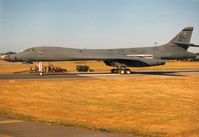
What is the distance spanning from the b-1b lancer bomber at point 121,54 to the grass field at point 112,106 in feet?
52.2

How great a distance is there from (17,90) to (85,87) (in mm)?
5123

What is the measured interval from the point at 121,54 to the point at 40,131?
122 feet

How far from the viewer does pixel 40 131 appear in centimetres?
1187

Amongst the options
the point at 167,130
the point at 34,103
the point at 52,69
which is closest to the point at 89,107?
the point at 34,103

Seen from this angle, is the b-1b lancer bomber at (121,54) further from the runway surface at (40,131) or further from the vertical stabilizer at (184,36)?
the runway surface at (40,131)

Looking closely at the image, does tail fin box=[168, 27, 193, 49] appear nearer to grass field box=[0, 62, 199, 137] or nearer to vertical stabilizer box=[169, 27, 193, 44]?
vertical stabilizer box=[169, 27, 193, 44]

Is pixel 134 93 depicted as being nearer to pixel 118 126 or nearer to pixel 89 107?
pixel 89 107

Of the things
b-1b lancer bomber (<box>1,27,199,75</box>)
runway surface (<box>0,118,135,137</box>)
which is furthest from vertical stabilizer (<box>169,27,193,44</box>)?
runway surface (<box>0,118,135,137</box>)

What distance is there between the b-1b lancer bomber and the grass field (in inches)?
627

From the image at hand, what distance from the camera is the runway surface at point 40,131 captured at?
37.2 feet

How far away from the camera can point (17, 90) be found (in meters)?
24.9

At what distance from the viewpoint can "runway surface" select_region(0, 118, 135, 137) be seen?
11.3 metres

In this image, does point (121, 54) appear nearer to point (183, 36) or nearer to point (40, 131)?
point (183, 36)

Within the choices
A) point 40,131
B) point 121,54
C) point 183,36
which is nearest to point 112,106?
point 40,131
